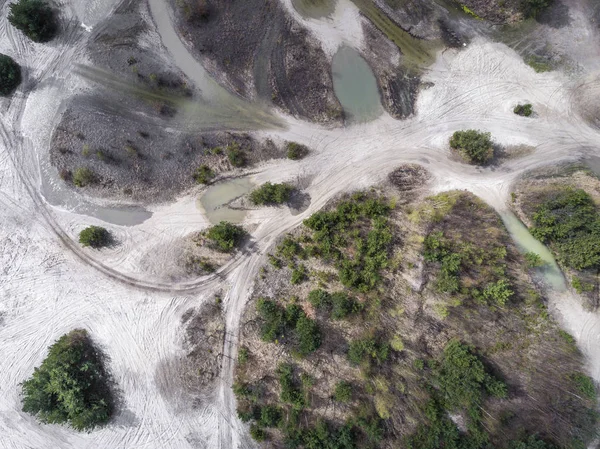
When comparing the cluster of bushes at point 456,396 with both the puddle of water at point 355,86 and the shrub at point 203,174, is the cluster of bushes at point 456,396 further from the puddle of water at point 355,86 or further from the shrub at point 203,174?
the shrub at point 203,174

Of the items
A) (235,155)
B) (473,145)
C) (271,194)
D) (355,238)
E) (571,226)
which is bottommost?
(355,238)

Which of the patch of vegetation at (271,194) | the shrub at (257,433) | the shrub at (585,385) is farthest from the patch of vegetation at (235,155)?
the shrub at (585,385)

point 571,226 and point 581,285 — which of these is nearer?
point 571,226

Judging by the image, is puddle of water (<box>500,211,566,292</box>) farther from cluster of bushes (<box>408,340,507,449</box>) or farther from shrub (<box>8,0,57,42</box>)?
shrub (<box>8,0,57,42</box>)

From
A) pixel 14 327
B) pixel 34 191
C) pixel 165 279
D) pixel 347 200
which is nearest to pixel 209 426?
pixel 165 279

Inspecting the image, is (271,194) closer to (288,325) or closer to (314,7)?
(288,325)

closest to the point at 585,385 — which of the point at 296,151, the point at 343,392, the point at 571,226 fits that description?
the point at 571,226

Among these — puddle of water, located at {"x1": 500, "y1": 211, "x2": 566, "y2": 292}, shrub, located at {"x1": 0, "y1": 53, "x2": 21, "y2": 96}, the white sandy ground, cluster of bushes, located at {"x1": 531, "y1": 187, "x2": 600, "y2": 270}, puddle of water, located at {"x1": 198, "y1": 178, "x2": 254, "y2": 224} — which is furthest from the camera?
puddle of water, located at {"x1": 198, "y1": 178, "x2": 254, "y2": 224}

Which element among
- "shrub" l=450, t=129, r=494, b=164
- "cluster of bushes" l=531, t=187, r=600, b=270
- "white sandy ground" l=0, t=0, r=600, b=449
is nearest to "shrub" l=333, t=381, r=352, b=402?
"white sandy ground" l=0, t=0, r=600, b=449
